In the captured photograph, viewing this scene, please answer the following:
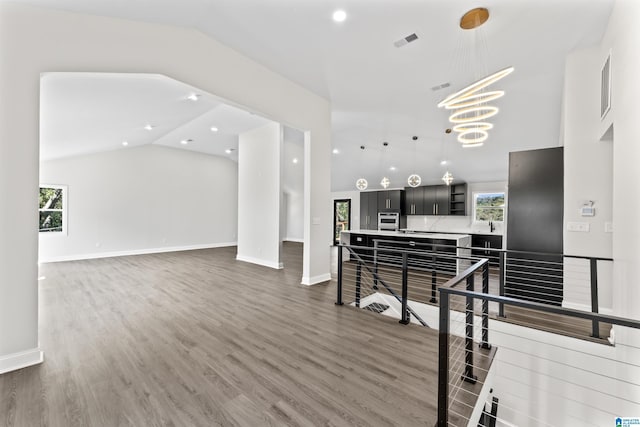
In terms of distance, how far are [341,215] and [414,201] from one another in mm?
3682

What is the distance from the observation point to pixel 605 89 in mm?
3154

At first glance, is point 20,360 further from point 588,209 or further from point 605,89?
point 605,89

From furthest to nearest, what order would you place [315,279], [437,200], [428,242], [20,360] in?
[437,200], [428,242], [315,279], [20,360]

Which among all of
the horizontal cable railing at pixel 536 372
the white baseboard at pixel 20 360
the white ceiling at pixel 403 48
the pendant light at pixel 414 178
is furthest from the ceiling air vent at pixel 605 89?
the white baseboard at pixel 20 360

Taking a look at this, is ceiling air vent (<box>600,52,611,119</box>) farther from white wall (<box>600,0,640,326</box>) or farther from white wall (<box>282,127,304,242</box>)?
white wall (<box>282,127,304,242</box>)

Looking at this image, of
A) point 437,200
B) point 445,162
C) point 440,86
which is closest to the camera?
point 440,86

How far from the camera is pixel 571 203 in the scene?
3.70m

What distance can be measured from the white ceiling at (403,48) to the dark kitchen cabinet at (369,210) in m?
5.06

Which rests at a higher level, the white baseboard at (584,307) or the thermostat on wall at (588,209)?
the thermostat on wall at (588,209)

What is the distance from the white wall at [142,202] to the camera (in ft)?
23.6

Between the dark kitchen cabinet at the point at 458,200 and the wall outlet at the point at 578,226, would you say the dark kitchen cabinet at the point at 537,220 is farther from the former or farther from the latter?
the dark kitchen cabinet at the point at 458,200

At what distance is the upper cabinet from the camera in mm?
8875

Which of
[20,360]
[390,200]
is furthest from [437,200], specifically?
[20,360]

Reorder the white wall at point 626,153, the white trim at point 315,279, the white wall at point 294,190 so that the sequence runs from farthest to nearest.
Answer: the white wall at point 294,190 → the white trim at point 315,279 → the white wall at point 626,153
